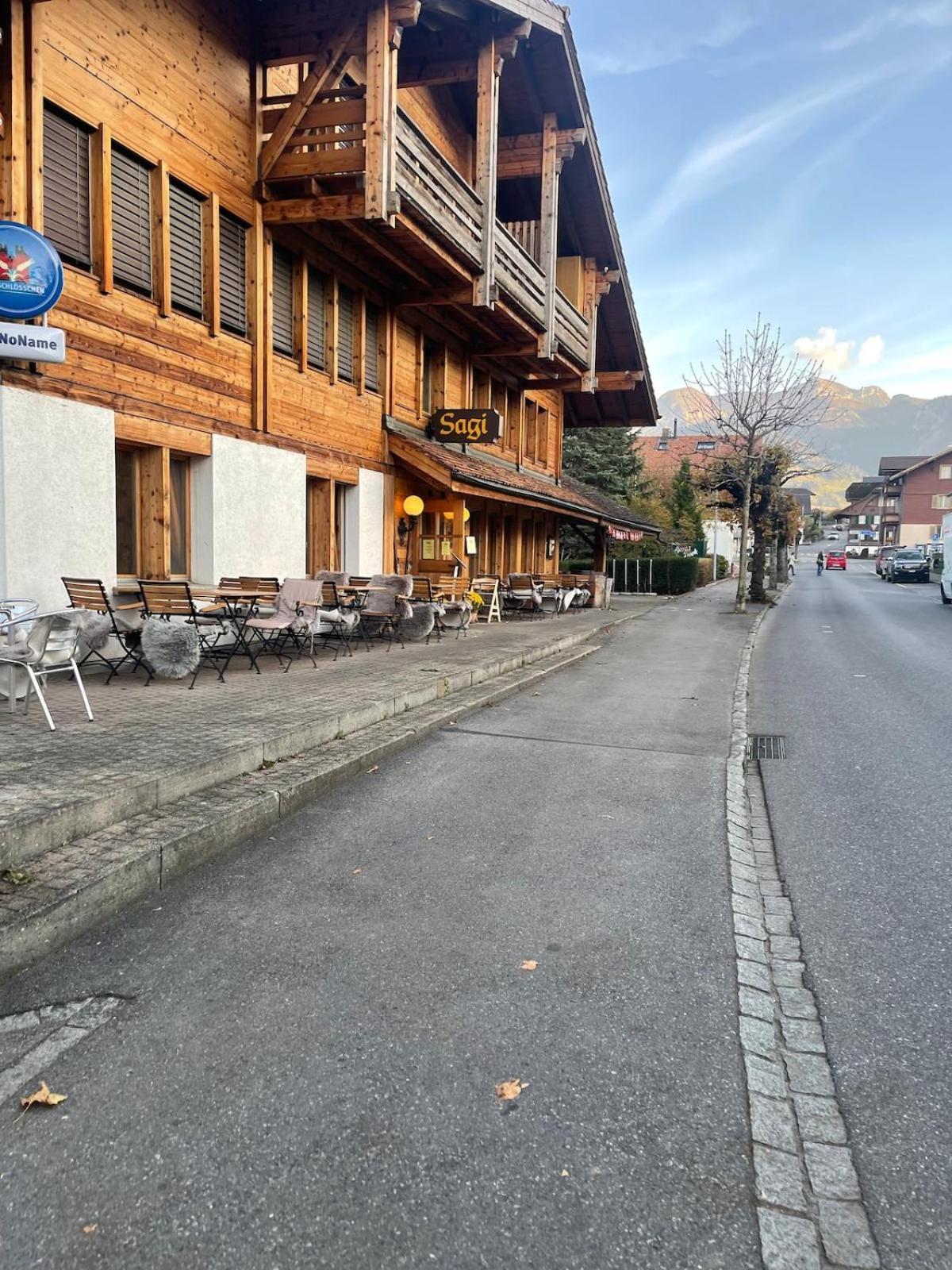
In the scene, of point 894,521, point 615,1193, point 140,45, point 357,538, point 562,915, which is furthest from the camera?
point 894,521

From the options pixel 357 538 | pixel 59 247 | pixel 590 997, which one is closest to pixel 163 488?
pixel 59 247

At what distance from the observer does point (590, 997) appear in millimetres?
3164

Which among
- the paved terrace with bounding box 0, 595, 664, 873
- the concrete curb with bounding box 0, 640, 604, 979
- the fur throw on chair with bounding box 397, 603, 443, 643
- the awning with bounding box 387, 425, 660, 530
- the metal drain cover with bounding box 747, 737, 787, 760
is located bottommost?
the metal drain cover with bounding box 747, 737, 787, 760

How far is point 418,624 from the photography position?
13742 millimetres

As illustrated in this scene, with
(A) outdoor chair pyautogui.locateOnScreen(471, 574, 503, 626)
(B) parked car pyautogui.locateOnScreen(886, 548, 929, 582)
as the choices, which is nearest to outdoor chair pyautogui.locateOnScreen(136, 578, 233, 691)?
(A) outdoor chair pyautogui.locateOnScreen(471, 574, 503, 626)

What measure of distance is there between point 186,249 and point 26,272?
11.1ft

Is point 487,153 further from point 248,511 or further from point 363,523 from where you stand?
point 248,511

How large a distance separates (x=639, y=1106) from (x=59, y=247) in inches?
383

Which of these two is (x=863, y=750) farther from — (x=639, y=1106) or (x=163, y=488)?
(x=163, y=488)

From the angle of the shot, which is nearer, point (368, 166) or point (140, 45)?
point (140, 45)

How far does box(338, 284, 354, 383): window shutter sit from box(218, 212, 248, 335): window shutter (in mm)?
2578

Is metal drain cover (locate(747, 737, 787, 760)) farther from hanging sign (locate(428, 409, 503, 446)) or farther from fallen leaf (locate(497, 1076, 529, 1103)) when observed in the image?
hanging sign (locate(428, 409, 503, 446))

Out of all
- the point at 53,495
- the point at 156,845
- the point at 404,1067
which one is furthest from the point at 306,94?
the point at 404,1067

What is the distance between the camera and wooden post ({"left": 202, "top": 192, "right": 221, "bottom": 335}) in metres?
11.2
